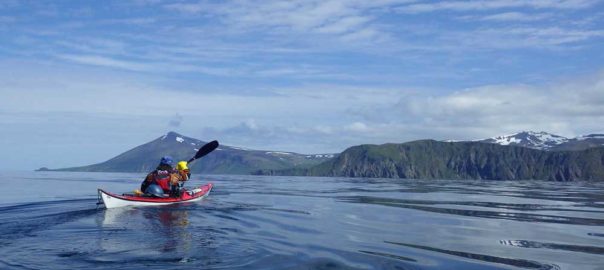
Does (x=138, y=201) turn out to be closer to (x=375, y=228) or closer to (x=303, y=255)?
(x=375, y=228)

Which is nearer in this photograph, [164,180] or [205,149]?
[164,180]

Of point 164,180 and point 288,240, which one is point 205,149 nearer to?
point 164,180

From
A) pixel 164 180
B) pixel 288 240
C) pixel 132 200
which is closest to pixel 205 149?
pixel 164 180

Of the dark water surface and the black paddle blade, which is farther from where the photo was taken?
the black paddle blade

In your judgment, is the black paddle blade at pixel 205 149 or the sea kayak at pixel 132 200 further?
the black paddle blade at pixel 205 149

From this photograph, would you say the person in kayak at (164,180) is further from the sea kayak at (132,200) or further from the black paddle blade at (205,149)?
the black paddle blade at (205,149)

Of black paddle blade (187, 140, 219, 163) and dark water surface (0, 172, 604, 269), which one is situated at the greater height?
black paddle blade (187, 140, 219, 163)

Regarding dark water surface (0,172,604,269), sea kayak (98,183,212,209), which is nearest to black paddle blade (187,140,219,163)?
sea kayak (98,183,212,209)

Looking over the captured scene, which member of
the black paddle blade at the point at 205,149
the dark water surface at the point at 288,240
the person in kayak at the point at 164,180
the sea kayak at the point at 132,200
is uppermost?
the black paddle blade at the point at 205,149

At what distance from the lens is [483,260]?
1870 centimetres

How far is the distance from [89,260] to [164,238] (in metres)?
5.30

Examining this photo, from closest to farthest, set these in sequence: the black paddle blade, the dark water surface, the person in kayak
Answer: the dark water surface → the person in kayak → the black paddle blade

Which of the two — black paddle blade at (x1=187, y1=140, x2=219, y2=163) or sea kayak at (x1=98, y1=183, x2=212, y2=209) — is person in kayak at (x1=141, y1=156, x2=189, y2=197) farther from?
black paddle blade at (x1=187, y1=140, x2=219, y2=163)

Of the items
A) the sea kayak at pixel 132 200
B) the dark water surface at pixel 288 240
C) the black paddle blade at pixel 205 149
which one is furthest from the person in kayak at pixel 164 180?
the black paddle blade at pixel 205 149
